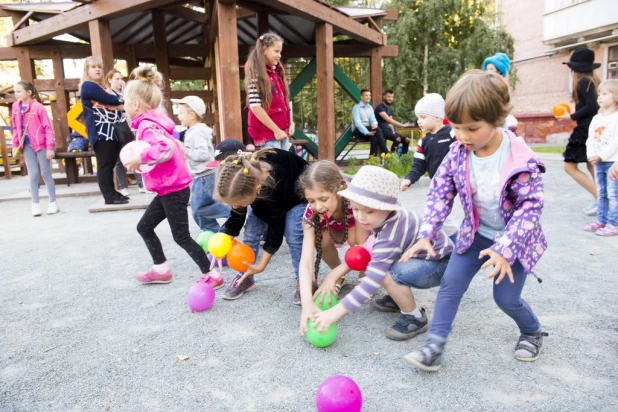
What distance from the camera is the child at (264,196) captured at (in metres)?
2.72

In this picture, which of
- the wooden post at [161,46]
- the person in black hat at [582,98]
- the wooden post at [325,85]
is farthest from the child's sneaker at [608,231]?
the wooden post at [161,46]

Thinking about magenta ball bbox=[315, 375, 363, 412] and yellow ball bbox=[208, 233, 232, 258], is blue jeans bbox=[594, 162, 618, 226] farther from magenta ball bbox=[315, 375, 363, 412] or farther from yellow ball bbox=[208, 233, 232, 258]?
magenta ball bbox=[315, 375, 363, 412]

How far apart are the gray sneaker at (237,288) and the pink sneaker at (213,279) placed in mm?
182

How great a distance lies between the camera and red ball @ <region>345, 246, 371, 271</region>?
8.59 feet

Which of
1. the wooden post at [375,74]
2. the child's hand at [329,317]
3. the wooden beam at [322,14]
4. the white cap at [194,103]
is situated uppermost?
the wooden beam at [322,14]

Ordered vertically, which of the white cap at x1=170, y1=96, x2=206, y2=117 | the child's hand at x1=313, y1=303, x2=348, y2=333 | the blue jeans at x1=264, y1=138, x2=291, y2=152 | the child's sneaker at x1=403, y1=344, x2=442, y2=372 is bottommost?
the child's sneaker at x1=403, y1=344, x2=442, y2=372

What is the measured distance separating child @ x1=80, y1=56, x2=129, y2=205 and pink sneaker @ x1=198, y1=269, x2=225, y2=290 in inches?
151

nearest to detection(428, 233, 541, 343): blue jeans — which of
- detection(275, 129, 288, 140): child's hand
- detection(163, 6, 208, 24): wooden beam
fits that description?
detection(275, 129, 288, 140): child's hand

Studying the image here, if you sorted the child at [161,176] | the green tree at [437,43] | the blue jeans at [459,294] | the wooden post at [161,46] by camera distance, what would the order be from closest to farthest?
the blue jeans at [459,294] → the child at [161,176] → the wooden post at [161,46] → the green tree at [437,43]

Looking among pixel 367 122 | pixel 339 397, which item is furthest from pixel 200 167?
pixel 367 122

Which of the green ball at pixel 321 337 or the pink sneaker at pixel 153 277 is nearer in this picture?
the green ball at pixel 321 337

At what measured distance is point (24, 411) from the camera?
6.55 ft

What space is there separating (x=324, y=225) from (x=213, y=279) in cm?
100

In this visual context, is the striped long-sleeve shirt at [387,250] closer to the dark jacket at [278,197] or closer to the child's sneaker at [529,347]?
the child's sneaker at [529,347]
